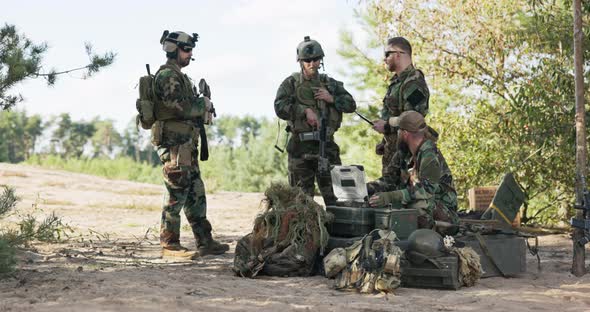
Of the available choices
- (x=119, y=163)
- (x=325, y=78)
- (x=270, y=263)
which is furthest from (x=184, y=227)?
(x=119, y=163)

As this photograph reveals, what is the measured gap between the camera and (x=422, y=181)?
251 inches

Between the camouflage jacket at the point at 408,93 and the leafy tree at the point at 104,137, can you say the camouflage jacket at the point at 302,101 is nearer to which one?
the camouflage jacket at the point at 408,93

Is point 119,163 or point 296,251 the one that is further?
point 119,163

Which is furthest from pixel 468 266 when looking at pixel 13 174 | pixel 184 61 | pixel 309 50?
pixel 13 174

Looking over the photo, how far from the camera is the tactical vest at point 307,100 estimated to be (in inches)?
303

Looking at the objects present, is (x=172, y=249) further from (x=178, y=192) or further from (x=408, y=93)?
(x=408, y=93)

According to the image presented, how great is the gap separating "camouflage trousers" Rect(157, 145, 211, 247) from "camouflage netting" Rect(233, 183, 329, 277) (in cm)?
112

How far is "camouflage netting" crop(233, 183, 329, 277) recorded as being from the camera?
20.6 ft

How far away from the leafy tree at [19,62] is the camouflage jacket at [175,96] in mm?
675

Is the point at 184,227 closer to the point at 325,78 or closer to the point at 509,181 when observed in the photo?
the point at 325,78

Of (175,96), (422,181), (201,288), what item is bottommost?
(201,288)

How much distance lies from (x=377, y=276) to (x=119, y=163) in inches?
1159

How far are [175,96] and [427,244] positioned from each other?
9.53 ft

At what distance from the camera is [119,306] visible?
467 cm
